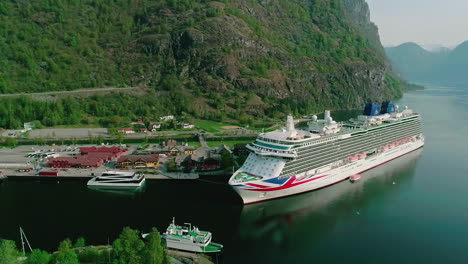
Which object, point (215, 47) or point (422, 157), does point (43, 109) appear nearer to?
point (215, 47)

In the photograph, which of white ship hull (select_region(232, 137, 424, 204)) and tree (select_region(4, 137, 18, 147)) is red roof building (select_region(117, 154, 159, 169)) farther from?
tree (select_region(4, 137, 18, 147))

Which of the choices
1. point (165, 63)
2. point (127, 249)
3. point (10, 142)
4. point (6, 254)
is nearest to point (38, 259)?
point (6, 254)

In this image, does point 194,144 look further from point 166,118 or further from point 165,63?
point 165,63

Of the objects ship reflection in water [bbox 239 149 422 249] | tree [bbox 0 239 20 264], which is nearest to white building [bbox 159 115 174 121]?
ship reflection in water [bbox 239 149 422 249]

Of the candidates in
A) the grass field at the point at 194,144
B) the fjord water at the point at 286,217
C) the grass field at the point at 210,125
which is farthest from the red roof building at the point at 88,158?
the grass field at the point at 210,125

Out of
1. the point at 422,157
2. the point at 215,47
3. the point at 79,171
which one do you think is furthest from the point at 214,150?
the point at 215,47

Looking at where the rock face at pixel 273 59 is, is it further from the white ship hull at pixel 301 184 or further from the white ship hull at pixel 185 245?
the white ship hull at pixel 185 245

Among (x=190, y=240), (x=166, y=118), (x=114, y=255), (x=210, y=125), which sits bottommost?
(x=190, y=240)
